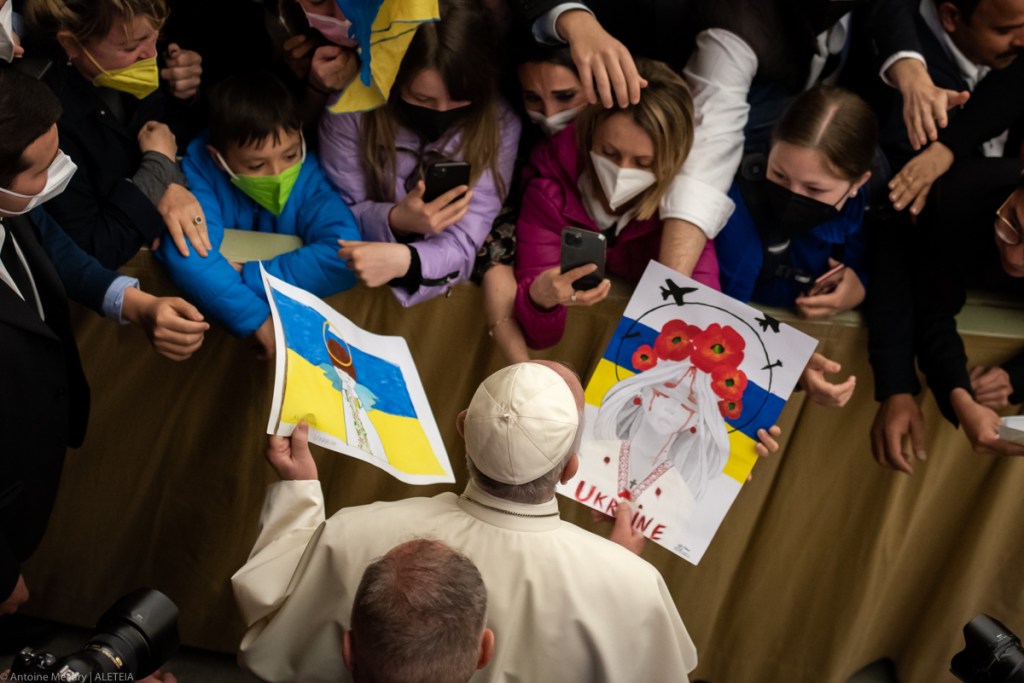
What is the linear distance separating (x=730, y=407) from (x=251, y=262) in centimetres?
119

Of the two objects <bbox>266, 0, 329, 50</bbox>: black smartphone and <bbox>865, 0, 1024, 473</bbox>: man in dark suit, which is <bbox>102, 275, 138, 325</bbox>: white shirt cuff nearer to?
<bbox>266, 0, 329, 50</bbox>: black smartphone

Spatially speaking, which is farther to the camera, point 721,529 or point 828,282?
point 721,529

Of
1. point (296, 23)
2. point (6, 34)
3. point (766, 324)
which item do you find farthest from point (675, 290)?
point (6, 34)

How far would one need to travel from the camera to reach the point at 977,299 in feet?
8.40

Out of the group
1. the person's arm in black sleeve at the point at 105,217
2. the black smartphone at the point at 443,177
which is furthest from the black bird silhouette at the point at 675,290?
the person's arm in black sleeve at the point at 105,217

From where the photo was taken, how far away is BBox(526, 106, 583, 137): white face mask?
94.8 inches

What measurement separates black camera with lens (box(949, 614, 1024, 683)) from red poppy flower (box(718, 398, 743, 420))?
0.75 meters

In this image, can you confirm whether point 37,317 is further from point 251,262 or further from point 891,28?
point 891,28

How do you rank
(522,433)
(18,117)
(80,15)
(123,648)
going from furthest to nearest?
(80,15) → (18,117) → (522,433) → (123,648)

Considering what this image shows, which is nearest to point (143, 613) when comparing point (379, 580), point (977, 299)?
point (379, 580)

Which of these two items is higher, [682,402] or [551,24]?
[551,24]

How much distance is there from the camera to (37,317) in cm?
191

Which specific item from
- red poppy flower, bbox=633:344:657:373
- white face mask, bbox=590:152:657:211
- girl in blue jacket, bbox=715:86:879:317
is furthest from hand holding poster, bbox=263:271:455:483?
girl in blue jacket, bbox=715:86:879:317

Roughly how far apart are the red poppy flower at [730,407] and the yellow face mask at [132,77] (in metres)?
1.53
